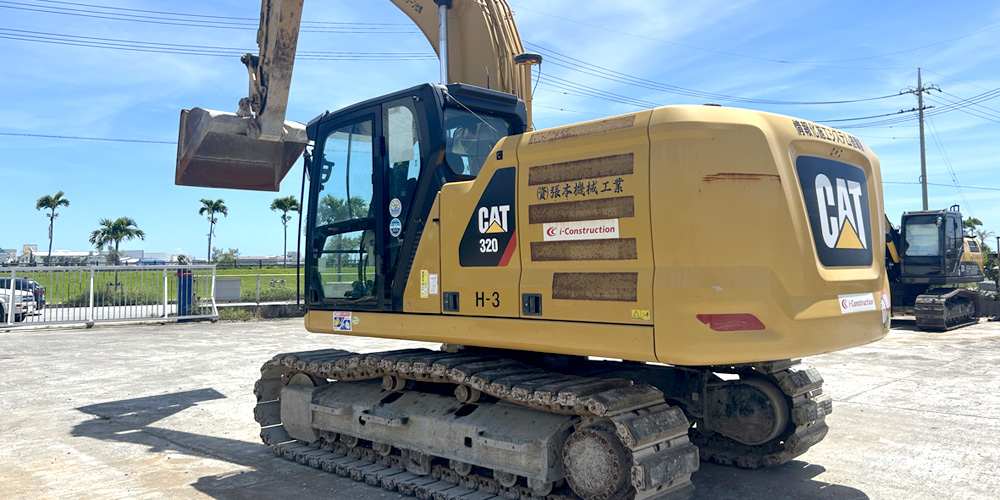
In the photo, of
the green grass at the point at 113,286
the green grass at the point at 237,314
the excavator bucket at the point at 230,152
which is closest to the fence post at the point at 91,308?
the green grass at the point at 113,286

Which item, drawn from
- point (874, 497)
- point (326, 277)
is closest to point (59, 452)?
point (326, 277)

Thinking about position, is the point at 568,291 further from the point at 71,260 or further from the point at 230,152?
the point at 71,260

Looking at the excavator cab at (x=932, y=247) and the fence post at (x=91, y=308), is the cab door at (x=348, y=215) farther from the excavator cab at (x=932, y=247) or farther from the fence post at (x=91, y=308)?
the excavator cab at (x=932, y=247)

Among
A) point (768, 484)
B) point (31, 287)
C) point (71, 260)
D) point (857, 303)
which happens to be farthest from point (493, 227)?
point (71, 260)

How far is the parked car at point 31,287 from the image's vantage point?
61.1 feet

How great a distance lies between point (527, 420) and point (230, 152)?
17.2ft

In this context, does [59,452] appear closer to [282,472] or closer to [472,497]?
[282,472]

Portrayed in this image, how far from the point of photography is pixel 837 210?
4.42m

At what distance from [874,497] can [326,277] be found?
466 centimetres

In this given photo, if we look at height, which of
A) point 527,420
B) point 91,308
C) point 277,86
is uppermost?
point 277,86

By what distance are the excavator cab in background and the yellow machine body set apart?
1624 cm

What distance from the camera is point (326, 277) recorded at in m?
6.16

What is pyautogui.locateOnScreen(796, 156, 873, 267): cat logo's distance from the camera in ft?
13.8

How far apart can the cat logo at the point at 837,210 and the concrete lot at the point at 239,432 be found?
1.92 m
